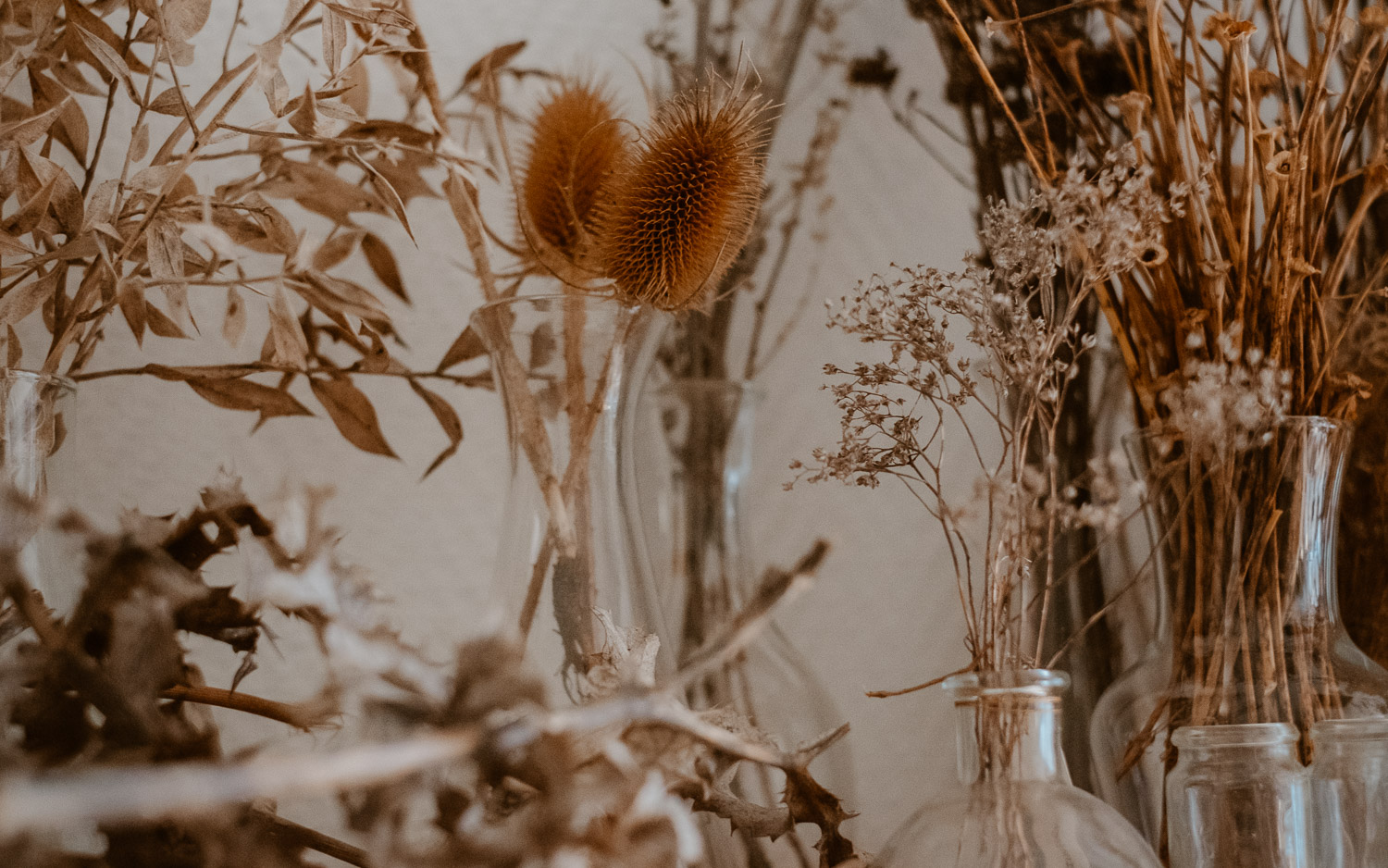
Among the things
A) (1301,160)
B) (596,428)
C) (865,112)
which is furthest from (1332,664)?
(865,112)

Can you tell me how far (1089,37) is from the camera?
67 centimetres

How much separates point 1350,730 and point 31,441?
1.82 feet

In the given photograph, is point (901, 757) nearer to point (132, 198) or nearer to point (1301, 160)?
point (1301, 160)

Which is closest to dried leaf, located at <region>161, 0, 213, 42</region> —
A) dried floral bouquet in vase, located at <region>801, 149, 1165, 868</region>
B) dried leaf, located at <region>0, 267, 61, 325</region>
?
dried leaf, located at <region>0, 267, 61, 325</region>

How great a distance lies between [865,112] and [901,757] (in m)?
0.46

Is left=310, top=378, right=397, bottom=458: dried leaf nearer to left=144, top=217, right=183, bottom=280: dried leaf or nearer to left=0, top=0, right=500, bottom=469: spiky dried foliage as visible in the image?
left=0, top=0, right=500, bottom=469: spiky dried foliage

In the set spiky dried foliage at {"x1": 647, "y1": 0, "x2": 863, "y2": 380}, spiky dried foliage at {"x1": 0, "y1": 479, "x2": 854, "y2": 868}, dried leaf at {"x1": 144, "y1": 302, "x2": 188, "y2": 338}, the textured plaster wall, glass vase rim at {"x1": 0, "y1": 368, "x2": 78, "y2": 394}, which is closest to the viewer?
spiky dried foliage at {"x1": 0, "y1": 479, "x2": 854, "y2": 868}

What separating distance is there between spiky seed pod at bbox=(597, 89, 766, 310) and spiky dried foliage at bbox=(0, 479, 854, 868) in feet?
0.64

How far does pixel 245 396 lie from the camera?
0.48 metres

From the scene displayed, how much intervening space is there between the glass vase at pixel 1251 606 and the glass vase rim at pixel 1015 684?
4.5 inches

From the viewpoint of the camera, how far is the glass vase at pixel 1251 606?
446 mm

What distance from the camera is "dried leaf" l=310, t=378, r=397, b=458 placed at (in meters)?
0.51

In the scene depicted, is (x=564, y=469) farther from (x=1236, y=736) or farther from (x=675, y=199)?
(x=1236, y=736)

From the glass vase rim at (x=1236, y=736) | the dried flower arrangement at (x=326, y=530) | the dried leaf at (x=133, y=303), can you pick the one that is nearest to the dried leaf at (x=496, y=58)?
the dried flower arrangement at (x=326, y=530)
